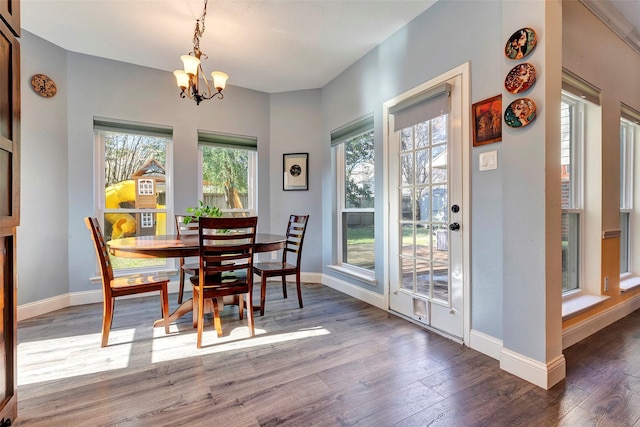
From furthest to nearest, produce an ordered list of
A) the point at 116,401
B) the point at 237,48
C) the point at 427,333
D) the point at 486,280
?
the point at 237,48
the point at 427,333
the point at 486,280
the point at 116,401

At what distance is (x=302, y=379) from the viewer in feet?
5.59

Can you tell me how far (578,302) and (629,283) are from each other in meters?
1.05

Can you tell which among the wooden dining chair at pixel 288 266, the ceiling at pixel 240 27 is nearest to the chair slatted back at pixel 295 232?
the wooden dining chair at pixel 288 266

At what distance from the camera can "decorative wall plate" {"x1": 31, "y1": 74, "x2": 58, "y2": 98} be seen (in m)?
2.80

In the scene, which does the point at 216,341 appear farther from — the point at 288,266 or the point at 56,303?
the point at 56,303

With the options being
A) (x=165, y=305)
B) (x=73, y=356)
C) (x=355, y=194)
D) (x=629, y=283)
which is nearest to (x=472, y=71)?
(x=355, y=194)

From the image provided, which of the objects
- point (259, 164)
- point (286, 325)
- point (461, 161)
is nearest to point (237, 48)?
point (259, 164)

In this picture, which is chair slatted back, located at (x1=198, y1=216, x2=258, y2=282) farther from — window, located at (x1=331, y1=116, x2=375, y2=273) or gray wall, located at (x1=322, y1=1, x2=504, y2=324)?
window, located at (x1=331, y1=116, x2=375, y2=273)

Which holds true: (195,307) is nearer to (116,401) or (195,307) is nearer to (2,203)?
(116,401)

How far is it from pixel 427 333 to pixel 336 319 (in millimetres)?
794

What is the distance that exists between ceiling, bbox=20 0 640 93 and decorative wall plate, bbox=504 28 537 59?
97 centimetres

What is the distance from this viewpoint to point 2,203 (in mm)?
1211

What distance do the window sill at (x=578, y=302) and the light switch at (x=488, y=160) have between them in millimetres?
1204

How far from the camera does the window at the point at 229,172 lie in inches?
150
